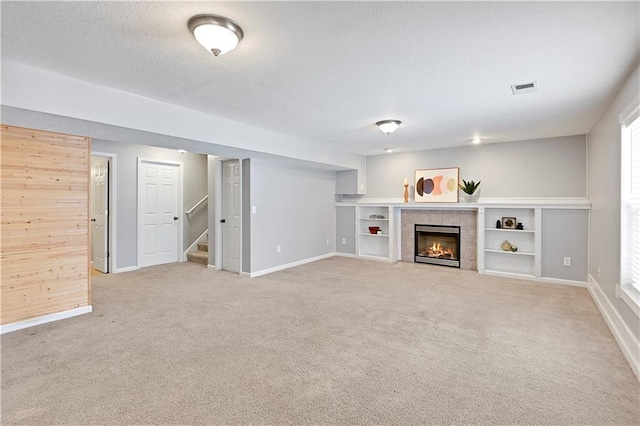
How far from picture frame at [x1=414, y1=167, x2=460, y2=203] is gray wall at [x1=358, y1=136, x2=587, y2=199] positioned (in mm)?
117

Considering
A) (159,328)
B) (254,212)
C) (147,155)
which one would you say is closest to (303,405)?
(159,328)

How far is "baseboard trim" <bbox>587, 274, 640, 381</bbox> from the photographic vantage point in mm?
2449

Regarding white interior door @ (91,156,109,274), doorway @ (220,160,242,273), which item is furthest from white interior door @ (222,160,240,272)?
white interior door @ (91,156,109,274)

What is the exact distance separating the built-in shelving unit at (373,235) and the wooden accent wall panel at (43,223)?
17.0ft

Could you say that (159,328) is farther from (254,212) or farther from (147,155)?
(147,155)

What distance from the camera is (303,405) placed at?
2.03m

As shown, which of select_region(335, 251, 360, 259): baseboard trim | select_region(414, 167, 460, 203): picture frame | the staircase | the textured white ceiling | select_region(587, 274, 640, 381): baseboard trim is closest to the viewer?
the textured white ceiling

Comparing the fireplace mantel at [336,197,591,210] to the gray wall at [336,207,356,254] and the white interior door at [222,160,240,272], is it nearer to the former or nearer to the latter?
the gray wall at [336,207,356,254]

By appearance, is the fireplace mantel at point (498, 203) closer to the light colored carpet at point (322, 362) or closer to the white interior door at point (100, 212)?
the light colored carpet at point (322, 362)

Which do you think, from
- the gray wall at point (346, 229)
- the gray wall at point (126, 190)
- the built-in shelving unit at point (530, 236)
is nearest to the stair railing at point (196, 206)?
the gray wall at point (126, 190)

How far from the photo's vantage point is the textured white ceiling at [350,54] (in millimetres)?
1863

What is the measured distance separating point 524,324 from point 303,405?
8.70 ft

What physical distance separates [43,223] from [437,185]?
6.10 m

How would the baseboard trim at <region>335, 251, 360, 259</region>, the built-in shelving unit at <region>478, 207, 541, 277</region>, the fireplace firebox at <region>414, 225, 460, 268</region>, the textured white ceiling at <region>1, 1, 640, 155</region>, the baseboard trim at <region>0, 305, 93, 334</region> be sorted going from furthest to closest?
the baseboard trim at <region>335, 251, 360, 259</region> → the fireplace firebox at <region>414, 225, 460, 268</region> → the built-in shelving unit at <region>478, 207, 541, 277</region> → the baseboard trim at <region>0, 305, 93, 334</region> → the textured white ceiling at <region>1, 1, 640, 155</region>
